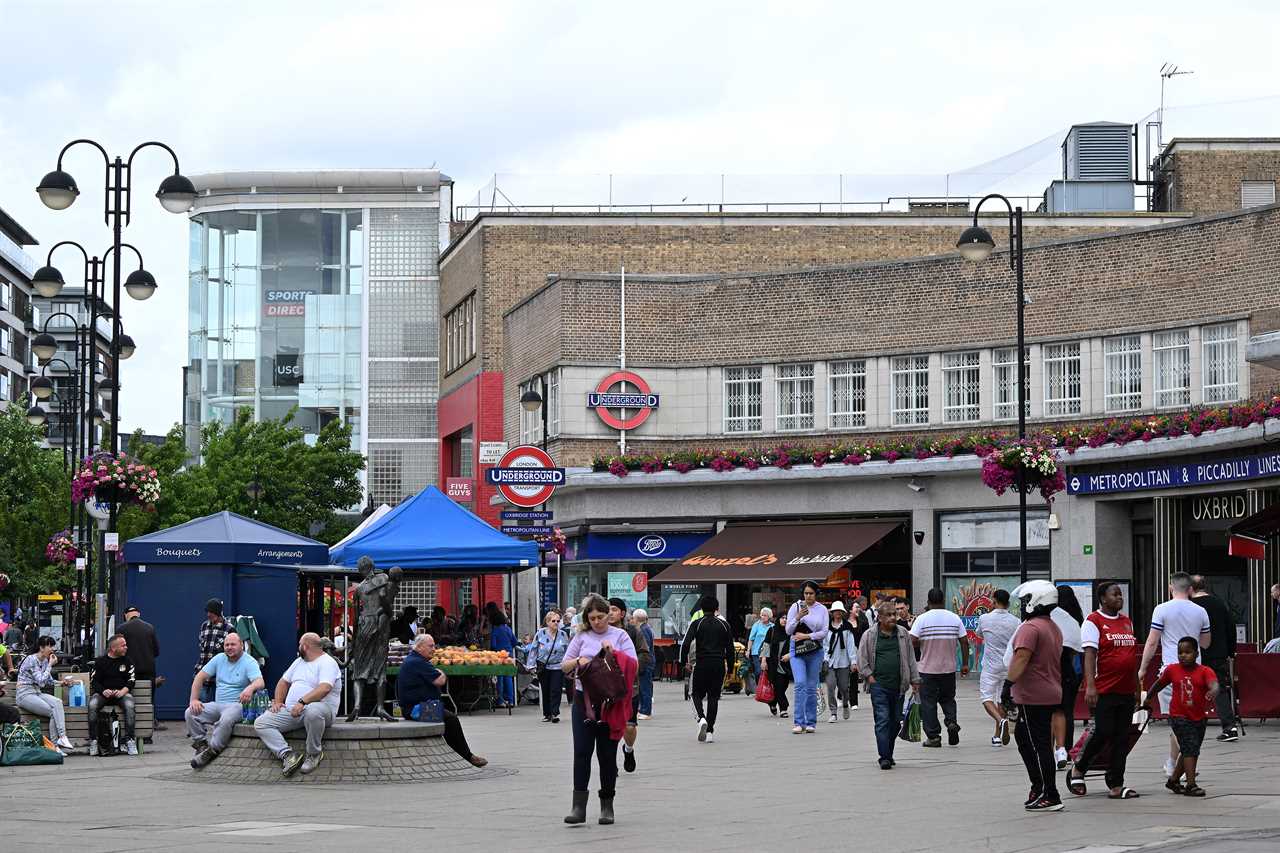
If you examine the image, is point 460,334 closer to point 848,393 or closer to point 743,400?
point 743,400

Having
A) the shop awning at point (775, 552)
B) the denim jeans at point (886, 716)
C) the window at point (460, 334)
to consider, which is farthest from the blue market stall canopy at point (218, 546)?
the window at point (460, 334)

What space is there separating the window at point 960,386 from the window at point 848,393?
1.95 m

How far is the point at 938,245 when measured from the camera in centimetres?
5206

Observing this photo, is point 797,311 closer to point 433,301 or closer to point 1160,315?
point 1160,315

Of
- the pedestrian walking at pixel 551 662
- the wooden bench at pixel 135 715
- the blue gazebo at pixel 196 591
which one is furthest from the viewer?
the pedestrian walking at pixel 551 662

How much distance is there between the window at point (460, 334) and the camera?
184ft

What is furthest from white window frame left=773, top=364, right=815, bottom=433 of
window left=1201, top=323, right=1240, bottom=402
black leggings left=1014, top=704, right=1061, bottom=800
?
black leggings left=1014, top=704, right=1061, bottom=800

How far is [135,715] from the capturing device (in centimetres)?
2194

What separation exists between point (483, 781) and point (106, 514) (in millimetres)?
14381

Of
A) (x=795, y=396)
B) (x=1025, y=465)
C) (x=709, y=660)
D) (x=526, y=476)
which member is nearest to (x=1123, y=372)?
(x=795, y=396)

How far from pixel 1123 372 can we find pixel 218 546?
19347mm

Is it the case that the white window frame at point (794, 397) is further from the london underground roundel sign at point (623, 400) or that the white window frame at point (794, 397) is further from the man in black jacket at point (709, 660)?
the man in black jacket at point (709, 660)

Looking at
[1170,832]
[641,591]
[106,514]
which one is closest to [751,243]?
[641,591]

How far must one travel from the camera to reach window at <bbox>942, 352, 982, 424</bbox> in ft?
130
